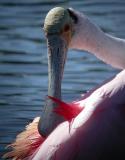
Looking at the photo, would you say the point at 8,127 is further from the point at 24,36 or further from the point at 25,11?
the point at 25,11

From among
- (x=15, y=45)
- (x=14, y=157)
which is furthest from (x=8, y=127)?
(x=15, y=45)

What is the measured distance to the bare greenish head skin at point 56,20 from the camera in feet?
35.0

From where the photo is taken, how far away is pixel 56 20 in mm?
10742

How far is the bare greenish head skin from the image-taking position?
10.7m

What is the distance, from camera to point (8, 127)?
13.0 metres

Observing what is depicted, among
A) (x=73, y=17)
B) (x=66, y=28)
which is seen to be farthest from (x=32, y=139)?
(x=73, y=17)

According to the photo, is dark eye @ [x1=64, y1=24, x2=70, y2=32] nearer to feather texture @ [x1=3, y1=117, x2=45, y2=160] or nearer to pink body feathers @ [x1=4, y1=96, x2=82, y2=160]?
pink body feathers @ [x1=4, y1=96, x2=82, y2=160]

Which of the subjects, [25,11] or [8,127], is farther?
[25,11]

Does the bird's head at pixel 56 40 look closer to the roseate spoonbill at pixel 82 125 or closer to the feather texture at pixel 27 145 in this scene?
the roseate spoonbill at pixel 82 125

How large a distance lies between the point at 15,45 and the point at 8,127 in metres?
3.59

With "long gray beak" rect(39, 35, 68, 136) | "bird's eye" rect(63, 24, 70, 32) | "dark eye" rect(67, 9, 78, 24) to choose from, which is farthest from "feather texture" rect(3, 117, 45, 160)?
"dark eye" rect(67, 9, 78, 24)

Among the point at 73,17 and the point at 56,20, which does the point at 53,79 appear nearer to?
the point at 56,20

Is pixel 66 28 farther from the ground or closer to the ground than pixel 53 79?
farther from the ground

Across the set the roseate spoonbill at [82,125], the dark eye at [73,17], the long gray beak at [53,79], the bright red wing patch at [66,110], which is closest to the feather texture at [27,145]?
the roseate spoonbill at [82,125]
